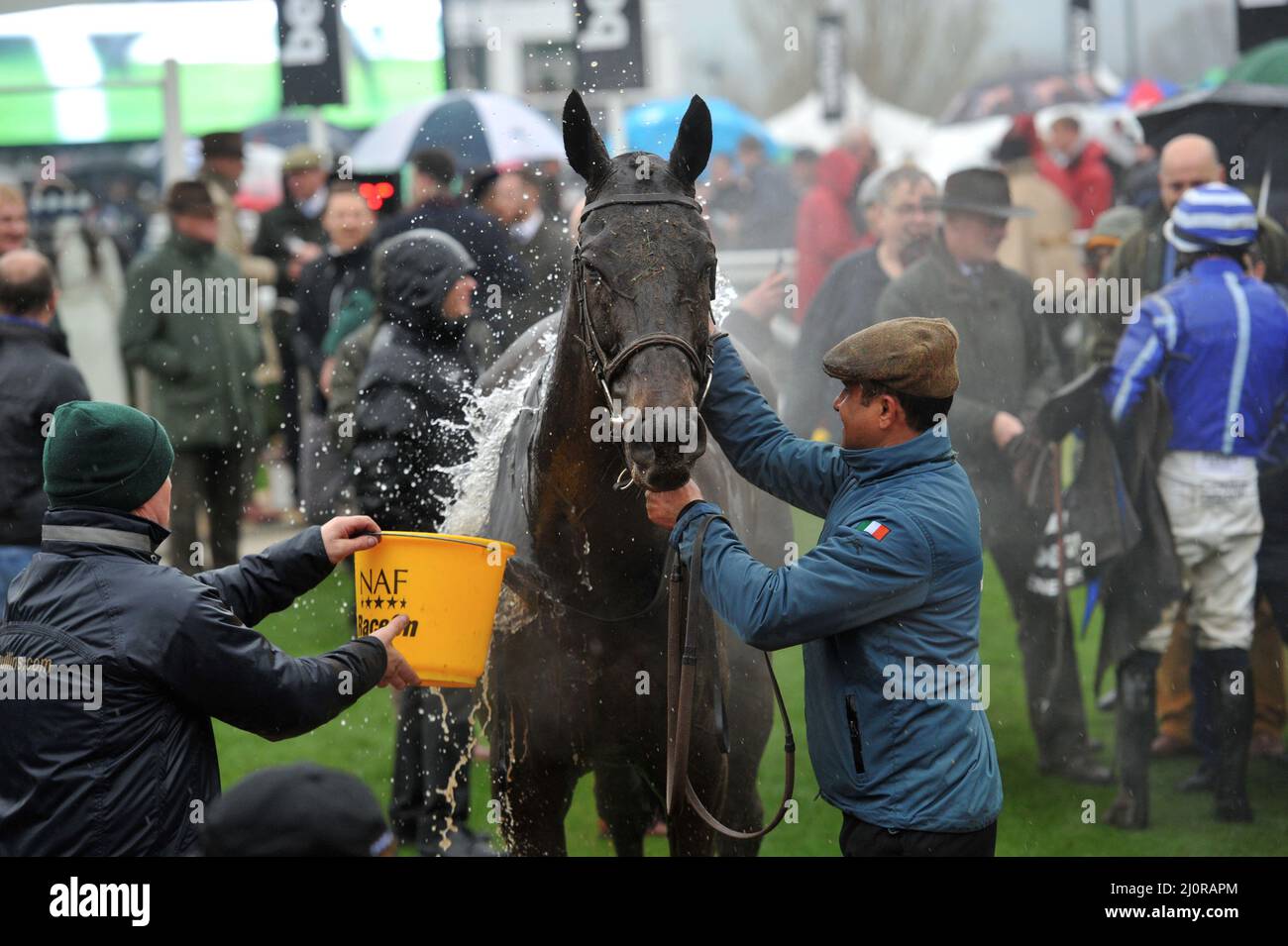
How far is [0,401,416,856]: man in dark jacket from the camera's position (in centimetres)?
267

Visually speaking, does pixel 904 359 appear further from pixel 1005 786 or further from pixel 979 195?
pixel 979 195

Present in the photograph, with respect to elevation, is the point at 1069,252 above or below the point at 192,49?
below

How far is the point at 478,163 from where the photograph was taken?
8781mm

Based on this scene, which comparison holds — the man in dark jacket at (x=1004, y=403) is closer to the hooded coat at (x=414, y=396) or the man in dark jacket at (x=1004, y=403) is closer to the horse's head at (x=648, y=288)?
the hooded coat at (x=414, y=396)

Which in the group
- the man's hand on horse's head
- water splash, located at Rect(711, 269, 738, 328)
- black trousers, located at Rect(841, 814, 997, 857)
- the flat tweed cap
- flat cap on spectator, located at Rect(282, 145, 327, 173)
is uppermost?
flat cap on spectator, located at Rect(282, 145, 327, 173)

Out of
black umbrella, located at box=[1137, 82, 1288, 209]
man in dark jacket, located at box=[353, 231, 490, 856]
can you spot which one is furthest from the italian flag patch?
black umbrella, located at box=[1137, 82, 1288, 209]

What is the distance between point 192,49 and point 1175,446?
7415 millimetres

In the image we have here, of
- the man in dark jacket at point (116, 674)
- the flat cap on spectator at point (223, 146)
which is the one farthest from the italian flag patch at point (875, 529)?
the flat cap on spectator at point (223, 146)

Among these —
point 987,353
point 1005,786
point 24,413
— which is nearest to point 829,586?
point 1005,786

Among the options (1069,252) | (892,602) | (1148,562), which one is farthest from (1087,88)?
(892,602)

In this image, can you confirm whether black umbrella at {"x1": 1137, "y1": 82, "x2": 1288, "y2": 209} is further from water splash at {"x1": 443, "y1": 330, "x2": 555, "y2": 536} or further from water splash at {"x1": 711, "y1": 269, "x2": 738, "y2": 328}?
water splash at {"x1": 443, "y1": 330, "x2": 555, "y2": 536}

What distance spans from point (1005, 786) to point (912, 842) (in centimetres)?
→ 303

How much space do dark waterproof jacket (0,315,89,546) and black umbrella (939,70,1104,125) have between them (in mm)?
10859
